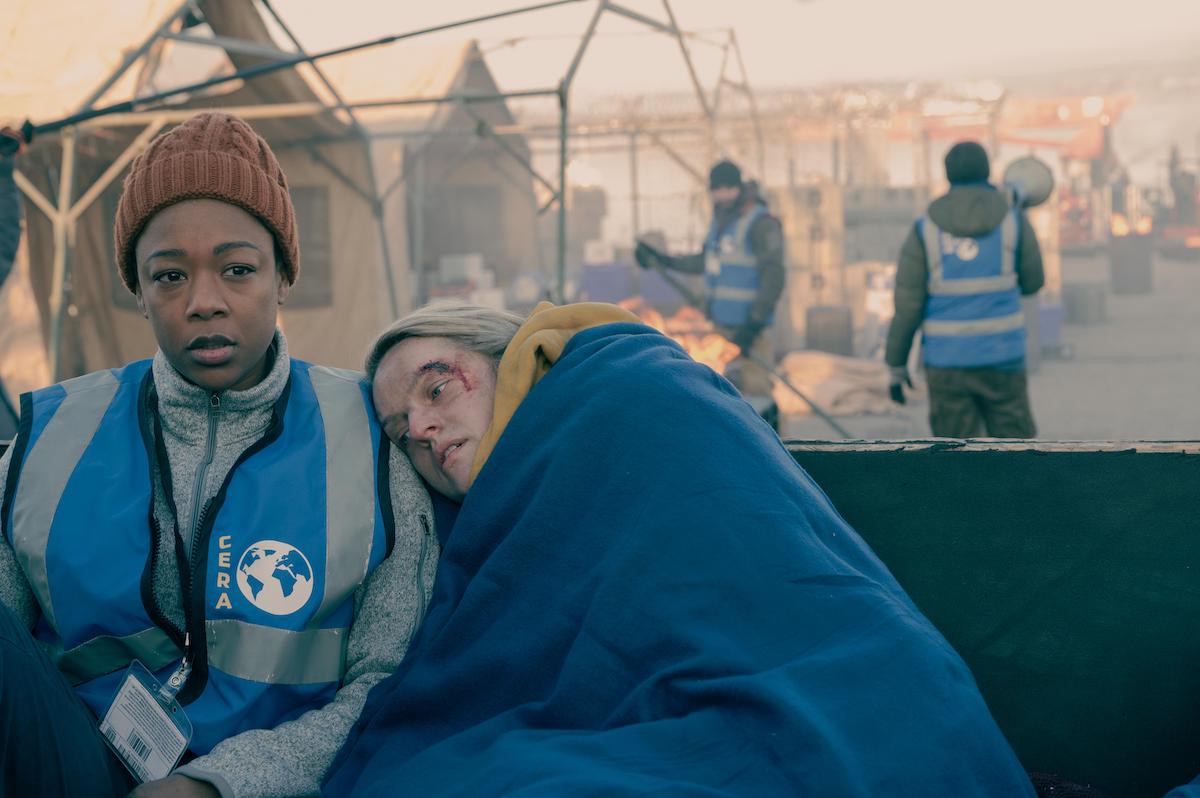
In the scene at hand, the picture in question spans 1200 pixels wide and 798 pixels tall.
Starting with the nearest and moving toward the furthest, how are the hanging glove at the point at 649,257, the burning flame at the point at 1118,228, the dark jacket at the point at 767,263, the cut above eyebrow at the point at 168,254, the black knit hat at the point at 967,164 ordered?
the cut above eyebrow at the point at 168,254 < the black knit hat at the point at 967,164 < the dark jacket at the point at 767,263 < the hanging glove at the point at 649,257 < the burning flame at the point at 1118,228

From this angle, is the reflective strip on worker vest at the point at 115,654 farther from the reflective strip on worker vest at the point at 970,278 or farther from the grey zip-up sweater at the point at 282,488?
the reflective strip on worker vest at the point at 970,278

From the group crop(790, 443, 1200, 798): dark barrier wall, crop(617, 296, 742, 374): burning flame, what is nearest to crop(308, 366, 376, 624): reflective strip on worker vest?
crop(790, 443, 1200, 798): dark barrier wall

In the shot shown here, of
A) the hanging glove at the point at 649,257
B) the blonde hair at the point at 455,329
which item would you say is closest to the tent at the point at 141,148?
the hanging glove at the point at 649,257

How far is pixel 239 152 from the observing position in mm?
2037

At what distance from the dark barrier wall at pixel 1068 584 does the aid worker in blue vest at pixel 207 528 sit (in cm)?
101

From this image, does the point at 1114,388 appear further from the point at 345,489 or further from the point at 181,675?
the point at 181,675

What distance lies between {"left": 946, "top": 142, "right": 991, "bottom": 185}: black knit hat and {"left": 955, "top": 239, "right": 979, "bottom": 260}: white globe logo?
13.5 inches

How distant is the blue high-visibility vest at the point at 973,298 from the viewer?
5.73 m

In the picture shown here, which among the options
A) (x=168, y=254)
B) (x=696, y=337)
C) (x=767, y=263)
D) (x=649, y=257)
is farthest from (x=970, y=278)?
(x=696, y=337)

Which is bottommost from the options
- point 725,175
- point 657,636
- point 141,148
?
point 657,636

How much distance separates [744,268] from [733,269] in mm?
79

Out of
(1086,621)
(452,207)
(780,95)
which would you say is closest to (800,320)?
(452,207)

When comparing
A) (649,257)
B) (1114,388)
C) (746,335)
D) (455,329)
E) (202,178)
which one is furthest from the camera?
(1114,388)

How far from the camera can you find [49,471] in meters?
1.96
